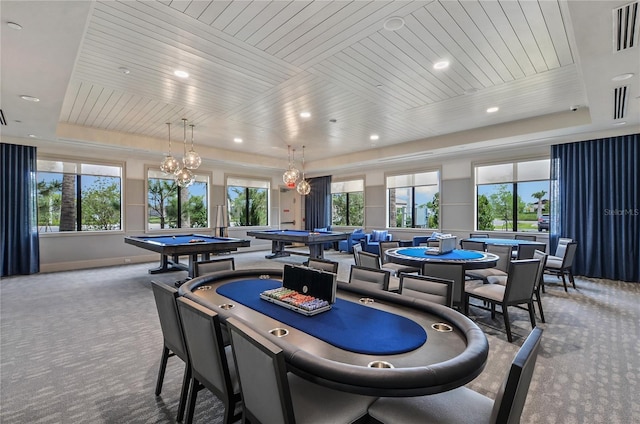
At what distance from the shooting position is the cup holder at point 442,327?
1.60 metres

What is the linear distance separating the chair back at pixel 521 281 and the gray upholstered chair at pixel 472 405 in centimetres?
210

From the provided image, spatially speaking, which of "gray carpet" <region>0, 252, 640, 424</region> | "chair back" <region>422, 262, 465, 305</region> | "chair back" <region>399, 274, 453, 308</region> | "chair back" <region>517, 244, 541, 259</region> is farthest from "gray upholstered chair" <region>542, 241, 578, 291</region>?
"chair back" <region>399, 274, 453, 308</region>

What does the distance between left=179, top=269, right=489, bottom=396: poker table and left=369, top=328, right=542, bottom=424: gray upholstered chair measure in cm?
14

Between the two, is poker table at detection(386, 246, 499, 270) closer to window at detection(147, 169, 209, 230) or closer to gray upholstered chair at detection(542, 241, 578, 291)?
gray upholstered chair at detection(542, 241, 578, 291)

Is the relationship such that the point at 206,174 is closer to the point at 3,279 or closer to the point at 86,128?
the point at 86,128

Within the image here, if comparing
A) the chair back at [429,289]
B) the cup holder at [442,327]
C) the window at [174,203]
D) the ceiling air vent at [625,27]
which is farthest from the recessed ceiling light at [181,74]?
the window at [174,203]

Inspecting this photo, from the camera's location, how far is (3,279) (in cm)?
607

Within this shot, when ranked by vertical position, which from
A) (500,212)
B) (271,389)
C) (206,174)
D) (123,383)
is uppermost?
(206,174)

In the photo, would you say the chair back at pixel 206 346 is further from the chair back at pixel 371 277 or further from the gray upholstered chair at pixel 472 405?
the chair back at pixel 371 277

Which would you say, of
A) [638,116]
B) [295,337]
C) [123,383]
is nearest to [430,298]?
[295,337]

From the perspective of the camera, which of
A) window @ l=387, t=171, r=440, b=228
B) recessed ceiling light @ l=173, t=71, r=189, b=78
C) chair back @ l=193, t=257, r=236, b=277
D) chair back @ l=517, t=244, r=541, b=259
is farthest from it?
window @ l=387, t=171, r=440, b=228

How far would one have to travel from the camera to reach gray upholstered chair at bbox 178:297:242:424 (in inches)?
60.1

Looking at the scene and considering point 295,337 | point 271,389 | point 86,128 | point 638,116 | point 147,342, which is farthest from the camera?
point 86,128

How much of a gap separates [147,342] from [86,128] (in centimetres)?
570
